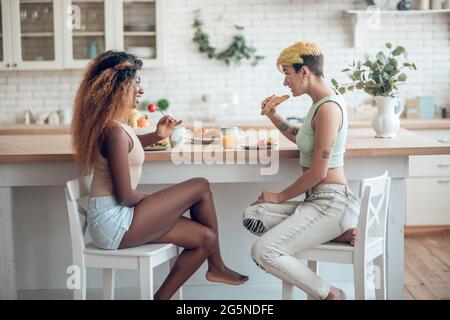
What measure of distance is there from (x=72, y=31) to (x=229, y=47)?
4.32 feet

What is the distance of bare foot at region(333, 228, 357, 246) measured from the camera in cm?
334

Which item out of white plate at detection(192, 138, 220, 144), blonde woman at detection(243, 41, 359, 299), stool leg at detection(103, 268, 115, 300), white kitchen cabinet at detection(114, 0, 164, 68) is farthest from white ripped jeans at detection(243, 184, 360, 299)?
white kitchen cabinet at detection(114, 0, 164, 68)

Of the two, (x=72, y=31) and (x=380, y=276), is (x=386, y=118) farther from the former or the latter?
(x=72, y=31)

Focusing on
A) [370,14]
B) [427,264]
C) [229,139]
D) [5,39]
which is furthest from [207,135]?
[370,14]

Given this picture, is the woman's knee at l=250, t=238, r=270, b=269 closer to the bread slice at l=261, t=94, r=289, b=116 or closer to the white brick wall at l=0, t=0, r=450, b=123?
the bread slice at l=261, t=94, r=289, b=116

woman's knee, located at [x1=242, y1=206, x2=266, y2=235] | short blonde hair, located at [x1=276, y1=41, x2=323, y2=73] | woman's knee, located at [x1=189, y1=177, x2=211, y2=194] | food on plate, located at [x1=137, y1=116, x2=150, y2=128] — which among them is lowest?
woman's knee, located at [x1=242, y1=206, x2=266, y2=235]

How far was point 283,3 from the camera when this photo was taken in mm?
6543

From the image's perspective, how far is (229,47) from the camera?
259 inches

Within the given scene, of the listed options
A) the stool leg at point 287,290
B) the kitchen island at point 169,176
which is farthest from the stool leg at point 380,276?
the stool leg at point 287,290

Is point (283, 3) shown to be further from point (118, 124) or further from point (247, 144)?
point (118, 124)

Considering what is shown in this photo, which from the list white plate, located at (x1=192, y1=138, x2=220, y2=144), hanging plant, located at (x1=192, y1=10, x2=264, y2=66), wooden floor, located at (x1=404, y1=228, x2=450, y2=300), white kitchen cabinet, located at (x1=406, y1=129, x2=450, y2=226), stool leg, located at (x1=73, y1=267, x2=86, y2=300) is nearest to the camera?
stool leg, located at (x1=73, y1=267, x2=86, y2=300)

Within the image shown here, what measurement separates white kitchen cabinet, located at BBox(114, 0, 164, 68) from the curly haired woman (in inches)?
113

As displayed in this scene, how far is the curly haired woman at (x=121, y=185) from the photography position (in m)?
3.27

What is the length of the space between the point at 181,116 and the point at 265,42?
3.13 ft
